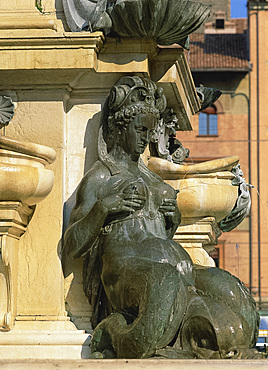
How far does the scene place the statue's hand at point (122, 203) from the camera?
7016mm

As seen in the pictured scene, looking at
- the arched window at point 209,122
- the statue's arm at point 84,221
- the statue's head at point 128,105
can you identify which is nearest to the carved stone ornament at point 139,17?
the statue's head at point 128,105

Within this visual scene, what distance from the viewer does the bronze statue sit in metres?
6.59

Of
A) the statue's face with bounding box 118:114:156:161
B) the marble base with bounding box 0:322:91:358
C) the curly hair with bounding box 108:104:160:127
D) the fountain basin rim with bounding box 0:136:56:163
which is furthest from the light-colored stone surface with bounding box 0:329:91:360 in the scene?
the curly hair with bounding box 108:104:160:127

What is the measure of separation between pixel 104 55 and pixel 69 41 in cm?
34

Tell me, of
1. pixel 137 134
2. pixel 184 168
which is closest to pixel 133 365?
pixel 137 134

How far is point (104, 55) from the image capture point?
7.67 m

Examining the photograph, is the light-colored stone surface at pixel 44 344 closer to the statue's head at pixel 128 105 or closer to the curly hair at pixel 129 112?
the statue's head at pixel 128 105

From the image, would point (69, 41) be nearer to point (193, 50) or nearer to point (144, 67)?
point (144, 67)

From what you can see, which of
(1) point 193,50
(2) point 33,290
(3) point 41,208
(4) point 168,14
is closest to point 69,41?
(4) point 168,14

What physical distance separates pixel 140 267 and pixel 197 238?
2.57 metres

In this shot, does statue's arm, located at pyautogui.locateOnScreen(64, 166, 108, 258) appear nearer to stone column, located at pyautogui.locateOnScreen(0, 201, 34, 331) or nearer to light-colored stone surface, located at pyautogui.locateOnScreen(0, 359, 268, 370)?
stone column, located at pyautogui.locateOnScreen(0, 201, 34, 331)

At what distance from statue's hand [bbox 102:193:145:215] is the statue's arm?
0.18 feet

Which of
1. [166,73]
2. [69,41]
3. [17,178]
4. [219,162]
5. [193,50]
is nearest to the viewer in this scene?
[17,178]

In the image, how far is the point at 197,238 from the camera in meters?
9.27
